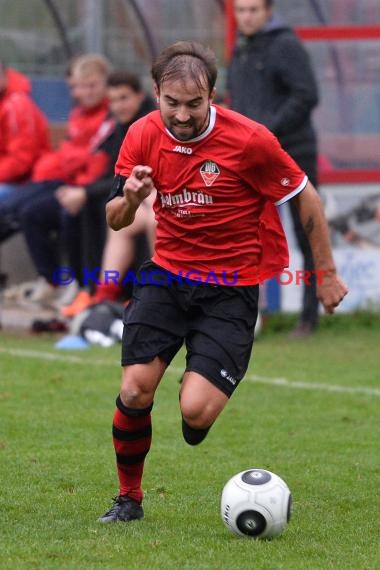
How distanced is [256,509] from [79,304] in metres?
6.13

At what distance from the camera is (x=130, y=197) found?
16.4 feet

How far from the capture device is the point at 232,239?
547 cm

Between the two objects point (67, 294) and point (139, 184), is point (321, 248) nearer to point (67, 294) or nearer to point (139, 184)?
point (139, 184)

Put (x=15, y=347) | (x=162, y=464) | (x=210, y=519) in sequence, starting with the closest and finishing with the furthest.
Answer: (x=210, y=519)
(x=162, y=464)
(x=15, y=347)

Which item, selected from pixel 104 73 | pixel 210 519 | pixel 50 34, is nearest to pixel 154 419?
pixel 210 519

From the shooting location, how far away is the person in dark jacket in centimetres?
1021

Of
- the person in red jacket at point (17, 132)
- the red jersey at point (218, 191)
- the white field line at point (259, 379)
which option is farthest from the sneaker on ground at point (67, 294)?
the red jersey at point (218, 191)

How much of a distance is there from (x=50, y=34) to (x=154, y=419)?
21.9 ft

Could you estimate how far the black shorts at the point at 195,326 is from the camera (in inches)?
207

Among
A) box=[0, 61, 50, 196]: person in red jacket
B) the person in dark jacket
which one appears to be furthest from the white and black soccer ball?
box=[0, 61, 50, 196]: person in red jacket

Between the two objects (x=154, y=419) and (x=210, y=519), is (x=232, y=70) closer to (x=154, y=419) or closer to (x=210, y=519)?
(x=154, y=419)

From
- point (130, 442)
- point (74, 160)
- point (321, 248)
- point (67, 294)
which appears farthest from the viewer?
point (67, 294)

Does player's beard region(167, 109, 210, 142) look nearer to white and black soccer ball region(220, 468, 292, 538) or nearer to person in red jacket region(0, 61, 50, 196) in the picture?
white and black soccer ball region(220, 468, 292, 538)

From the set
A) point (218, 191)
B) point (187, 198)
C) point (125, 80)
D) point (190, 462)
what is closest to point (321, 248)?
point (218, 191)
